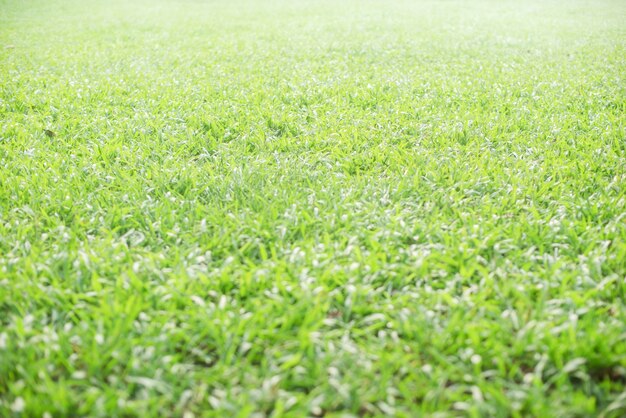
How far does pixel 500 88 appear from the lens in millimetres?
5641

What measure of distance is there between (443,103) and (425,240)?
2.95 meters

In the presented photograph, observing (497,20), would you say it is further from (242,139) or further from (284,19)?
(242,139)

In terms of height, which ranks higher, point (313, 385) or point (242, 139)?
point (242, 139)

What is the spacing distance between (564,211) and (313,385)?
188 centimetres

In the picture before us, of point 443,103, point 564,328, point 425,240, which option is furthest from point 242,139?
point 564,328

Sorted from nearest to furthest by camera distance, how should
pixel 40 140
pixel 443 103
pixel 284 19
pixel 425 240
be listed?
pixel 425 240 < pixel 40 140 < pixel 443 103 < pixel 284 19

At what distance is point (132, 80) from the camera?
19.6ft

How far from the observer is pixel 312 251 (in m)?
2.25

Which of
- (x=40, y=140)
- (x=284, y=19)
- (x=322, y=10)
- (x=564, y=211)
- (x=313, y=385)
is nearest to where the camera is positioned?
(x=313, y=385)

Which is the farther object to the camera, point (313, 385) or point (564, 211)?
point (564, 211)

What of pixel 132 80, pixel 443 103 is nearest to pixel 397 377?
pixel 443 103

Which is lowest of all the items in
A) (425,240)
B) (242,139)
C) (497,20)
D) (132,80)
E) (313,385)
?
(313,385)

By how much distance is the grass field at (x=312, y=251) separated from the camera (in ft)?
5.14

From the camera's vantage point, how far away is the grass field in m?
1.57
